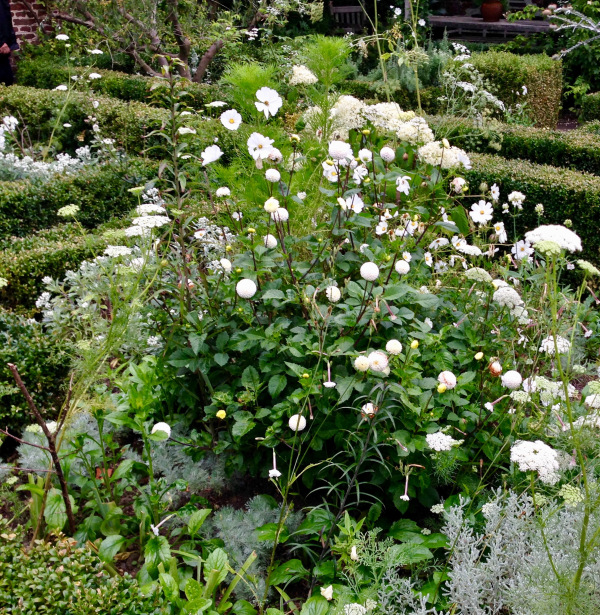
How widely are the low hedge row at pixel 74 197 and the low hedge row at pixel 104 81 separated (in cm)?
195

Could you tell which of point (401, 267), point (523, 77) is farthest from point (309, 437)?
point (523, 77)

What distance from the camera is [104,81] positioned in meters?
7.43

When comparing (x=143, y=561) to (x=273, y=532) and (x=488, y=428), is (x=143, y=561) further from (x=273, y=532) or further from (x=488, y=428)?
(x=488, y=428)

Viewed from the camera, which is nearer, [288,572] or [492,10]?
[288,572]

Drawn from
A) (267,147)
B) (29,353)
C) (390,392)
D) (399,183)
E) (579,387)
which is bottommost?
(579,387)

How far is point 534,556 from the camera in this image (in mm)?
1691

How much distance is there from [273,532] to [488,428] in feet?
2.90

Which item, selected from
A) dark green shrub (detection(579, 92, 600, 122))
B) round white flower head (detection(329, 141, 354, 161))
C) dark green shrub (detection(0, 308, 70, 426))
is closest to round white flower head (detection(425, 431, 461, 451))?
round white flower head (detection(329, 141, 354, 161))

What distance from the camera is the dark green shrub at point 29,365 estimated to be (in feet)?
8.79

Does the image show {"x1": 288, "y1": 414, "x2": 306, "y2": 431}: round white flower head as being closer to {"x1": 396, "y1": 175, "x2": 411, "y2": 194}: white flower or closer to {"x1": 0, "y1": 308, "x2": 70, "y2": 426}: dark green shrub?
{"x1": 396, "y1": 175, "x2": 411, "y2": 194}: white flower

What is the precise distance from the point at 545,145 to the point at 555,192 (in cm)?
147

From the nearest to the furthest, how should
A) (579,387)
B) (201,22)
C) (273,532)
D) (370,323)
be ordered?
(273,532) → (370,323) → (579,387) → (201,22)

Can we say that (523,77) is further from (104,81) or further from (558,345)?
(558,345)

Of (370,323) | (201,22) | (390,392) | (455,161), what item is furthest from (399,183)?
(201,22)
